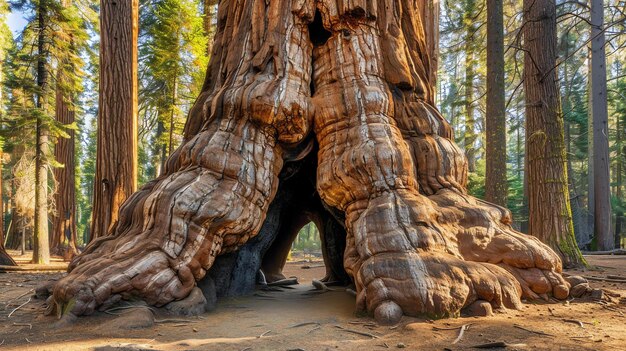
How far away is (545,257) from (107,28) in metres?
8.21

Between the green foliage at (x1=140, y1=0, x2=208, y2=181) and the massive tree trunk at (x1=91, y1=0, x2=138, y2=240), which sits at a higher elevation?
the green foliage at (x1=140, y1=0, x2=208, y2=181)

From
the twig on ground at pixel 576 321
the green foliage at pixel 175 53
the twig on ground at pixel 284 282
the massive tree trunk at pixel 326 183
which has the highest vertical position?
the green foliage at pixel 175 53

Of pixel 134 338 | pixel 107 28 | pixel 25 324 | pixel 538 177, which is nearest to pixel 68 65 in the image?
pixel 107 28

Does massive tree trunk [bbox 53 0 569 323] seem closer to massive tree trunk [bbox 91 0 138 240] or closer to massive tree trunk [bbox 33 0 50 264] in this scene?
massive tree trunk [bbox 91 0 138 240]

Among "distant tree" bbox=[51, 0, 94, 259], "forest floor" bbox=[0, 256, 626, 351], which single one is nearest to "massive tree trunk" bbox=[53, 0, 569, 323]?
"forest floor" bbox=[0, 256, 626, 351]

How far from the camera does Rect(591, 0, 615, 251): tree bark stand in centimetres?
1468

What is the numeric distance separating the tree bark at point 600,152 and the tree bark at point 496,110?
7321 millimetres

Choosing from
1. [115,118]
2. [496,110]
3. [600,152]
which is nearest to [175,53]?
[115,118]

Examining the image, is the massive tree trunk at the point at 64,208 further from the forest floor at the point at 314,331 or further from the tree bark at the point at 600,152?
the tree bark at the point at 600,152

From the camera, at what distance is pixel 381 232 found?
13.5 ft

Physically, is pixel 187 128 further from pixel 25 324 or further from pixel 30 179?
pixel 30 179

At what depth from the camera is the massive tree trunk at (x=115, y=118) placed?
7.36 m

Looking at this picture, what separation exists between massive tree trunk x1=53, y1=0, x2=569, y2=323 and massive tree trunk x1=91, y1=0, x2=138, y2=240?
230 cm

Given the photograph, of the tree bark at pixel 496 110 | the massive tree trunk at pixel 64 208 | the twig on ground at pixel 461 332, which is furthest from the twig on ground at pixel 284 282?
the massive tree trunk at pixel 64 208
